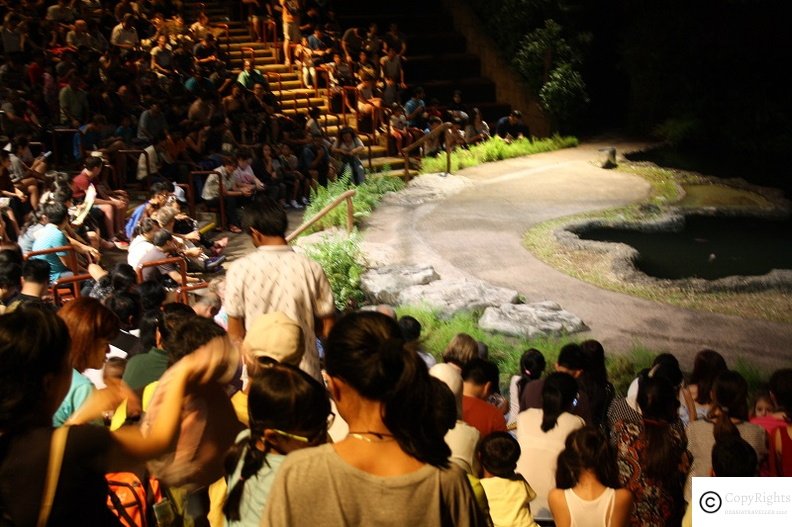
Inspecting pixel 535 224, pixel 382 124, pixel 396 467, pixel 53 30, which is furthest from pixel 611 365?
pixel 53 30

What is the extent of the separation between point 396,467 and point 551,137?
17.0 m

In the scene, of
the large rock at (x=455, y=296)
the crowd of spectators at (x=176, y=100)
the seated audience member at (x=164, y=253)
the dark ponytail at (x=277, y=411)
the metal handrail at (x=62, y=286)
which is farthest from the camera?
the crowd of spectators at (x=176, y=100)

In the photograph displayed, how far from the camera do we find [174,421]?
8.30ft

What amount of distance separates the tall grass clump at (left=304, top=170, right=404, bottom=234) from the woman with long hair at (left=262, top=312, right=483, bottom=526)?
30.0 feet

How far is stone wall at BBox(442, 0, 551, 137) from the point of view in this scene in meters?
18.9

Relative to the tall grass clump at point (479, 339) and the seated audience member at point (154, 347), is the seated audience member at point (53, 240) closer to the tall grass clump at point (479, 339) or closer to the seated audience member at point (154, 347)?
the seated audience member at point (154, 347)

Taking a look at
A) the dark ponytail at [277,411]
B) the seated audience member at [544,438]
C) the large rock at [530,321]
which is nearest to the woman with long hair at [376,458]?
the dark ponytail at [277,411]

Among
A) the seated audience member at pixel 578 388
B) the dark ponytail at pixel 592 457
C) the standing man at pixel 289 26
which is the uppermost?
the standing man at pixel 289 26

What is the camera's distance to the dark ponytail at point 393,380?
2.17m

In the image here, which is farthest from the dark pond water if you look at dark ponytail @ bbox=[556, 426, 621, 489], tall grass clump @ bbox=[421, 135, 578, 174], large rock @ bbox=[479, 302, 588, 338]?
dark ponytail @ bbox=[556, 426, 621, 489]

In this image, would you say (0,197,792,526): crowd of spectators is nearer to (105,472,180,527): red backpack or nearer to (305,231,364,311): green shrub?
(105,472,180,527): red backpack

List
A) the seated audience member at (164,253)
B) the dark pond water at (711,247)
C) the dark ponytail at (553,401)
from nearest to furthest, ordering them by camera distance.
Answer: the dark ponytail at (553,401)
the seated audience member at (164,253)
the dark pond water at (711,247)

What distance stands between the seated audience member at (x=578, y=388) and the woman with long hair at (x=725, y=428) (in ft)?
2.09

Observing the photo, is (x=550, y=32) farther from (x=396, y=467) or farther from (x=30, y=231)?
(x=396, y=467)
